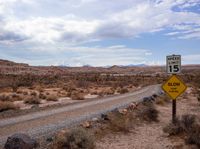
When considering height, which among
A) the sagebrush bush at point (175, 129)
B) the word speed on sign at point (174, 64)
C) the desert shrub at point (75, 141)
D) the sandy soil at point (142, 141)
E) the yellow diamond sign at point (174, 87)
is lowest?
the sandy soil at point (142, 141)

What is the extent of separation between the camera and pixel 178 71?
19062mm

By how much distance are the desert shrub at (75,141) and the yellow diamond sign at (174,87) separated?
23.9 feet

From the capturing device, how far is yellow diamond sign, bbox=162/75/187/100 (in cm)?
1895

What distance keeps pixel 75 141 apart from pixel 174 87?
26.5 feet

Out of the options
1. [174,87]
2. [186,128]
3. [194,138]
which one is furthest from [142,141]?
[174,87]

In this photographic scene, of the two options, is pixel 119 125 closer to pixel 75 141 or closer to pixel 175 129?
pixel 175 129

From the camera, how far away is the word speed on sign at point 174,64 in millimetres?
19109

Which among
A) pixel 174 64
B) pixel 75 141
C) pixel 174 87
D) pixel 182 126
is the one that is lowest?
pixel 182 126

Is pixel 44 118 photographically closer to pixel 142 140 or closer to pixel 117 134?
pixel 117 134

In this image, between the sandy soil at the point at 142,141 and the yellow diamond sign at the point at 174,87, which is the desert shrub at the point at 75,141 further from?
the yellow diamond sign at the point at 174,87

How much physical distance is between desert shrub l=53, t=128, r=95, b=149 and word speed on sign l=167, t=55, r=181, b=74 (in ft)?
25.1

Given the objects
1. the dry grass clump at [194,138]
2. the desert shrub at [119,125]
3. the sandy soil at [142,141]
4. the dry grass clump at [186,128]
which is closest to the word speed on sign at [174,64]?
the dry grass clump at [186,128]

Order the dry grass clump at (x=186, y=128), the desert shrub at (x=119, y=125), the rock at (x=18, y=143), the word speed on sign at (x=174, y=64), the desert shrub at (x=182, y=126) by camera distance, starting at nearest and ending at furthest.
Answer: the rock at (x=18, y=143), the dry grass clump at (x=186, y=128), the desert shrub at (x=182, y=126), the desert shrub at (x=119, y=125), the word speed on sign at (x=174, y=64)

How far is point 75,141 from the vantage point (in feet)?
40.5
